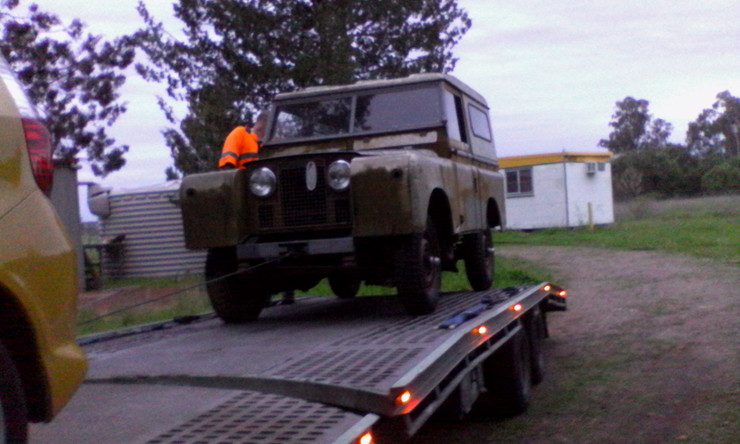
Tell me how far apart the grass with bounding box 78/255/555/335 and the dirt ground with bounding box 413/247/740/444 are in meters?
1.08

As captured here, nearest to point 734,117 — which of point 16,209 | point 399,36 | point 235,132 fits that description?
point 399,36

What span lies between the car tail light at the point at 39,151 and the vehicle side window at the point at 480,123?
605 centimetres

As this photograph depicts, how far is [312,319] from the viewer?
23.1 ft

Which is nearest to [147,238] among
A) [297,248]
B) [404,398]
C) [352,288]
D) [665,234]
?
[352,288]

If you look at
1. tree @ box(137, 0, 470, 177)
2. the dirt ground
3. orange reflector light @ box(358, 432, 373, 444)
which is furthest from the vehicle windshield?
tree @ box(137, 0, 470, 177)

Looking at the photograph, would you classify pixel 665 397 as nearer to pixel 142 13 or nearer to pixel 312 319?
pixel 312 319

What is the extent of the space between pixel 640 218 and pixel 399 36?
19527mm

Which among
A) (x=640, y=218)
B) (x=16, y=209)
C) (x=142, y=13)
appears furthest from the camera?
(x=640, y=218)

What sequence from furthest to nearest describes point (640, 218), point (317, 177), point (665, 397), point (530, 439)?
1. point (640, 218)
2. point (665, 397)
3. point (317, 177)
4. point (530, 439)

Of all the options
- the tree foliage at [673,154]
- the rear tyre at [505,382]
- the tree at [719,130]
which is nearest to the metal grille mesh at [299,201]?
the rear tyre at [505,382]

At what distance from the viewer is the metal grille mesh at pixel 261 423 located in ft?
10.9

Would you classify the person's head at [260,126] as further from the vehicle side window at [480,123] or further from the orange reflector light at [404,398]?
the orange reflector light at [404,398]

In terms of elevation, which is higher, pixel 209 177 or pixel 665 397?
pixel 209 177

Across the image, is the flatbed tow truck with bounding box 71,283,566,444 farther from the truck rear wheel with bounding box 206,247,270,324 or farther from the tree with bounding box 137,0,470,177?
the tree with bounding box 137,0,470,177
